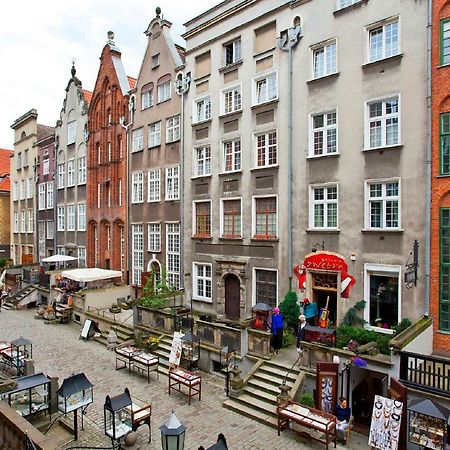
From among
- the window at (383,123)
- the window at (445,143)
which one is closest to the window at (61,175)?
the window at (383,123)

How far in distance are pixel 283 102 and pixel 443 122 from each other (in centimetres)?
697

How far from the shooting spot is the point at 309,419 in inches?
439

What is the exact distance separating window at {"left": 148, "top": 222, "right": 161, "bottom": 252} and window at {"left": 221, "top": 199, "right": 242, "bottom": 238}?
18.8ft

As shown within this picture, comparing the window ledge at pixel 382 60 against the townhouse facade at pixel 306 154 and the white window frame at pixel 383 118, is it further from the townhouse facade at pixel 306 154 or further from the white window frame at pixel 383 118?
the white window frame at pixel 383 118

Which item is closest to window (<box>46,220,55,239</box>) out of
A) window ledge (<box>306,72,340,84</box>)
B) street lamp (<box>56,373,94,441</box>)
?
street lamp (<box>56,373,94,441</box>)

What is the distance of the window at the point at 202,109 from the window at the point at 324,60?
6.59m

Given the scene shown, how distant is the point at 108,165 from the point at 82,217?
5.67 m

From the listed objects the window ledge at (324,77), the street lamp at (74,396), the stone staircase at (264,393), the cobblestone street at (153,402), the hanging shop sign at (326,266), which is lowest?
the cobblestone street at (153,402)

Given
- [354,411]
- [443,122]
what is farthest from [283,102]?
[354,411]

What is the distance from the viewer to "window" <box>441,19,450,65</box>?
13.5m

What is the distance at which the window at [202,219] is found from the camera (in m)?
21.6

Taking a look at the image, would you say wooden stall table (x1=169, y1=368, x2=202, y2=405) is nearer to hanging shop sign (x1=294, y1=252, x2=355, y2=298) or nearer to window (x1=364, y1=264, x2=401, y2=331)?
hanging shop sign (x1=294, y1=252, x2=355, y2=298)

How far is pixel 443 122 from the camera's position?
1358 cm

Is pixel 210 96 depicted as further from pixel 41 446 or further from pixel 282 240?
pixel 41 446
